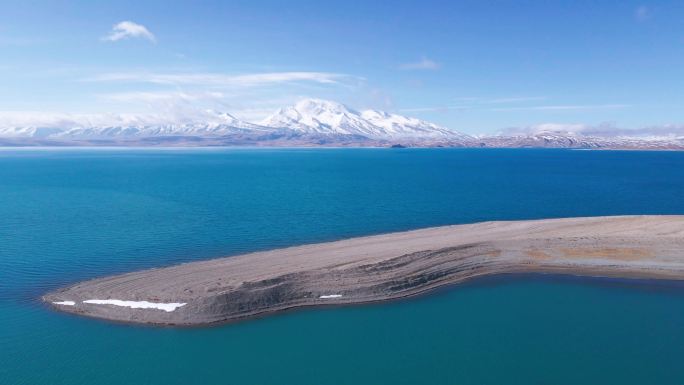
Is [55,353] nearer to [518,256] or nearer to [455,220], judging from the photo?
[518,256]

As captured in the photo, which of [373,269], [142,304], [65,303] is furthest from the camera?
[373,269]

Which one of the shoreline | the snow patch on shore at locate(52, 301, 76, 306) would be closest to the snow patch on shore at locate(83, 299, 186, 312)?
the shoreline

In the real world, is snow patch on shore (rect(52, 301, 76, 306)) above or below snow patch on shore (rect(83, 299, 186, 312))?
below

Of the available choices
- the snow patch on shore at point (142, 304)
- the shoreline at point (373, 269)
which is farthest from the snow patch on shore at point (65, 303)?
the snow patch on shore at point (142, 304)

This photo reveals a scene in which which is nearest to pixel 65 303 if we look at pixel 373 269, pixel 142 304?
pixel 142 304

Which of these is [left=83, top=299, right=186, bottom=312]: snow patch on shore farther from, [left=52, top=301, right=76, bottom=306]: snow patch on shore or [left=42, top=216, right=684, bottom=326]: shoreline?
[left=52, top=301, right=76, bottom=306]: snow patch on shore

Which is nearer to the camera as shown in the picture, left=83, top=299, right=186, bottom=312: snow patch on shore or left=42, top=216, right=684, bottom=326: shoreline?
left=83, top=299, right=186, bottom=312: snow patch on shore

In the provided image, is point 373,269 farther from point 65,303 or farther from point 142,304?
point 65,303

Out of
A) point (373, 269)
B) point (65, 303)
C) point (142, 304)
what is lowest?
point (65, 303)
